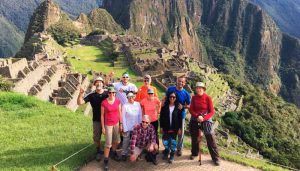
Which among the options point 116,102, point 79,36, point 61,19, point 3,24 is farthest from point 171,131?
point 3,24

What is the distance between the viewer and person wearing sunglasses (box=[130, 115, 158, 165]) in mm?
12078

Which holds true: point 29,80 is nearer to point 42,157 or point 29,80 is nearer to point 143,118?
point 42,157

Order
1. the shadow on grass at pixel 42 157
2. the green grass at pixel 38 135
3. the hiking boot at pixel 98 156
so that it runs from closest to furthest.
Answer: the shadow on grass at pixel 42 157 < the green grass at pixel 38 135 < the hiking boot at pixel 98 156

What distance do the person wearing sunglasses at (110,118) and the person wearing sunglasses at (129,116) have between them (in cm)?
22

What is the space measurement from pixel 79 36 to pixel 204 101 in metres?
78.5

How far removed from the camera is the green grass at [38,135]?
1193cm

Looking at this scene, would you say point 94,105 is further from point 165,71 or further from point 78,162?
point 165,71

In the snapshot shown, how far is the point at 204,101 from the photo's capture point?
12422 mm

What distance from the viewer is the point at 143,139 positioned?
1216 cm

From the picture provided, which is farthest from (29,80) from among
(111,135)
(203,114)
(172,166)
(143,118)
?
(203,114)

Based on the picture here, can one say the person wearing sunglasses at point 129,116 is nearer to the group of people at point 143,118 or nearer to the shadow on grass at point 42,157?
the group of people at point 143,118

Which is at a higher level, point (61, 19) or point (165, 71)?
point (61, 19)

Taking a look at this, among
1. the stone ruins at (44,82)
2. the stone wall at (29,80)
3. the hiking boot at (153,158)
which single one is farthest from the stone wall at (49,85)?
the hiking boot at (153,158)

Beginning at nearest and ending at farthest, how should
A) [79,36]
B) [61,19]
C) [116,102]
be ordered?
[116,102], [79,36], [61,19]
